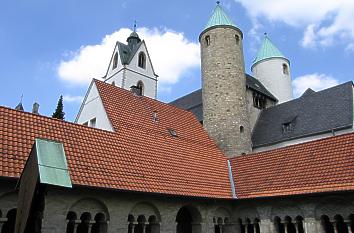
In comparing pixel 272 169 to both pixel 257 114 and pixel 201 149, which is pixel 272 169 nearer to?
pixel 201 149

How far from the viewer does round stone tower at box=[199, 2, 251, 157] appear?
20578mm

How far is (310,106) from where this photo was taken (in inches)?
942

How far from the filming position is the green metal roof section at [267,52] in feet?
119

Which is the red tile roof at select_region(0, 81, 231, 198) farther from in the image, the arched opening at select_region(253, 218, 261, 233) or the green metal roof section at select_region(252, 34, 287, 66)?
the green metal roof section at select_region(252, 34, 287, 66)

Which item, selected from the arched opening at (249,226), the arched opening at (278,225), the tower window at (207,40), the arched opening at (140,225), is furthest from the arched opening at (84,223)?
the tower window at (207,40)

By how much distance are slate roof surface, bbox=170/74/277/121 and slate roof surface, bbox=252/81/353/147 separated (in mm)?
2573

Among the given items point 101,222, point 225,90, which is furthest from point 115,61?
point 101,222

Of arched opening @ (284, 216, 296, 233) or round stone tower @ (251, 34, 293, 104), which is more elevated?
round stone tower @ (251, 34, 293, 104)

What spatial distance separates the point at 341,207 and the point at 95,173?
8.57 m

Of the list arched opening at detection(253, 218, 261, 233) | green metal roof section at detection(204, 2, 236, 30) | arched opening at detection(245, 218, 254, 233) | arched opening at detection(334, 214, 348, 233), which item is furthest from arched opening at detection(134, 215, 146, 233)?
green metal roof section at detection(204, 2, 236, 30)

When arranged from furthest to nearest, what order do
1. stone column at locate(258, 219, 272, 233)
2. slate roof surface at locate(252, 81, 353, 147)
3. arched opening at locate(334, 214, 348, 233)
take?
1. slate roof surface at locate(252, 81, 353, 147)
2. stone column at locate(258, 219, 272, 233)
3. arched opening at locate(334, 214, 348, 233)

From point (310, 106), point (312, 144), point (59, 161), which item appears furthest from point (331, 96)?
point (59, 161)

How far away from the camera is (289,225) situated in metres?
14.0

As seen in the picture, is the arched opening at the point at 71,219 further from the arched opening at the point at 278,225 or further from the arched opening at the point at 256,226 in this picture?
the arched opening at the point at 278,225
